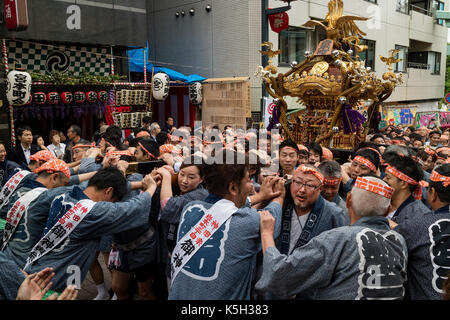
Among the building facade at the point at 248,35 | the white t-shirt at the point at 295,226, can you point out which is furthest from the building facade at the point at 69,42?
the white t-shirt at the point at 295,226

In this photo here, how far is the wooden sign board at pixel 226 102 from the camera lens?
13.8m

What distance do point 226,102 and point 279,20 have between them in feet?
11.6

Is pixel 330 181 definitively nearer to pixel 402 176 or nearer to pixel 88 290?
pixel 402 176

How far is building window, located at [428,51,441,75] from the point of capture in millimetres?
26406

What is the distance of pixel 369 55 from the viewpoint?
2031 centimetres

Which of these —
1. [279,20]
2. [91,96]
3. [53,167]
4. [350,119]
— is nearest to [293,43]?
[279,20]

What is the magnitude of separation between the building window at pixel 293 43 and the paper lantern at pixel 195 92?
3914mm

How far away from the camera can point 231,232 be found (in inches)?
95.7

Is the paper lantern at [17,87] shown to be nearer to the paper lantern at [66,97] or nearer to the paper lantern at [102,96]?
the paper lantern at [66,97]

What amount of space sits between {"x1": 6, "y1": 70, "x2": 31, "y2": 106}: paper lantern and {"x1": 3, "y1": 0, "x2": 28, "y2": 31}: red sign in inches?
46.5

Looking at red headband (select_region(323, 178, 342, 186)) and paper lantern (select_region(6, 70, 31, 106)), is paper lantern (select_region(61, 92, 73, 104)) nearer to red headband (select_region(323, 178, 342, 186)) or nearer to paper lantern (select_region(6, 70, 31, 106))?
paper lantern (select_region(6, 70, 31, 106))

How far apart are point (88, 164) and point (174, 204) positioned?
7.52 ft

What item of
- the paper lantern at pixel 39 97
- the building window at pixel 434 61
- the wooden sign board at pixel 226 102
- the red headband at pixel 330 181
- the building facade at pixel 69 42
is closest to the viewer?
the red headband at pixel 330 181

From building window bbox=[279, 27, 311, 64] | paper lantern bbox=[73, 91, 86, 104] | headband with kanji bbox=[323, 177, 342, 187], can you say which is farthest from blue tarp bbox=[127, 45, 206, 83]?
headband with kanji bbox=[323, 177, 342, 187]
